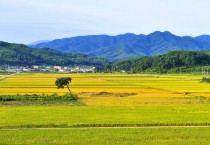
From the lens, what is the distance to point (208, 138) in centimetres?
1889

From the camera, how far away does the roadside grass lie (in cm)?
1806

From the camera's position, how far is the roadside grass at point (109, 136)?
18.1 metres

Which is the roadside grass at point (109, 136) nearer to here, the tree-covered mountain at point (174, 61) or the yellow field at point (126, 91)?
the yellow field at point (126, 91)

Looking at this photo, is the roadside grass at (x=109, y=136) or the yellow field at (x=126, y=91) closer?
the roadside grass at (x=109, y=136)

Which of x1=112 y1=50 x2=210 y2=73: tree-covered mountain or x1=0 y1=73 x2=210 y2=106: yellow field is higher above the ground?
x1=112 y1=50 x2=210 y2=73: tree-covered mountain

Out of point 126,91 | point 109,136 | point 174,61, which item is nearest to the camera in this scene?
point 109,136

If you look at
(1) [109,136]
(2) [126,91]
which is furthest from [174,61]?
(1) [109,136]

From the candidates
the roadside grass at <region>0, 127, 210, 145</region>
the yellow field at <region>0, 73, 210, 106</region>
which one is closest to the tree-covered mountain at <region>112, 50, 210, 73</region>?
the yellow field at <region>0, 73, 210, 106</region>

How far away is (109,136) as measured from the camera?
1947 centimetres

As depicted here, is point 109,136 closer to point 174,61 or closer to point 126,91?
point 126,91

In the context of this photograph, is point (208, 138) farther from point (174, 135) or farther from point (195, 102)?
point (195, 102)

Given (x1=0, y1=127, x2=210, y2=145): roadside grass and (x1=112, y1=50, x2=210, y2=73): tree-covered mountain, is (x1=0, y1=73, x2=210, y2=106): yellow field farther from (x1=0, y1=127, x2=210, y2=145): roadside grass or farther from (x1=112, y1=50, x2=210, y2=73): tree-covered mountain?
(x1=112, y1=50, x2=210, y2=73): tree-covered mountain

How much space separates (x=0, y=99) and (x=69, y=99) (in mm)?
6933

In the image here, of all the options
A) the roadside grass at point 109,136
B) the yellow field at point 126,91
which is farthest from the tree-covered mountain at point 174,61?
the roadside grass at point 109,136
